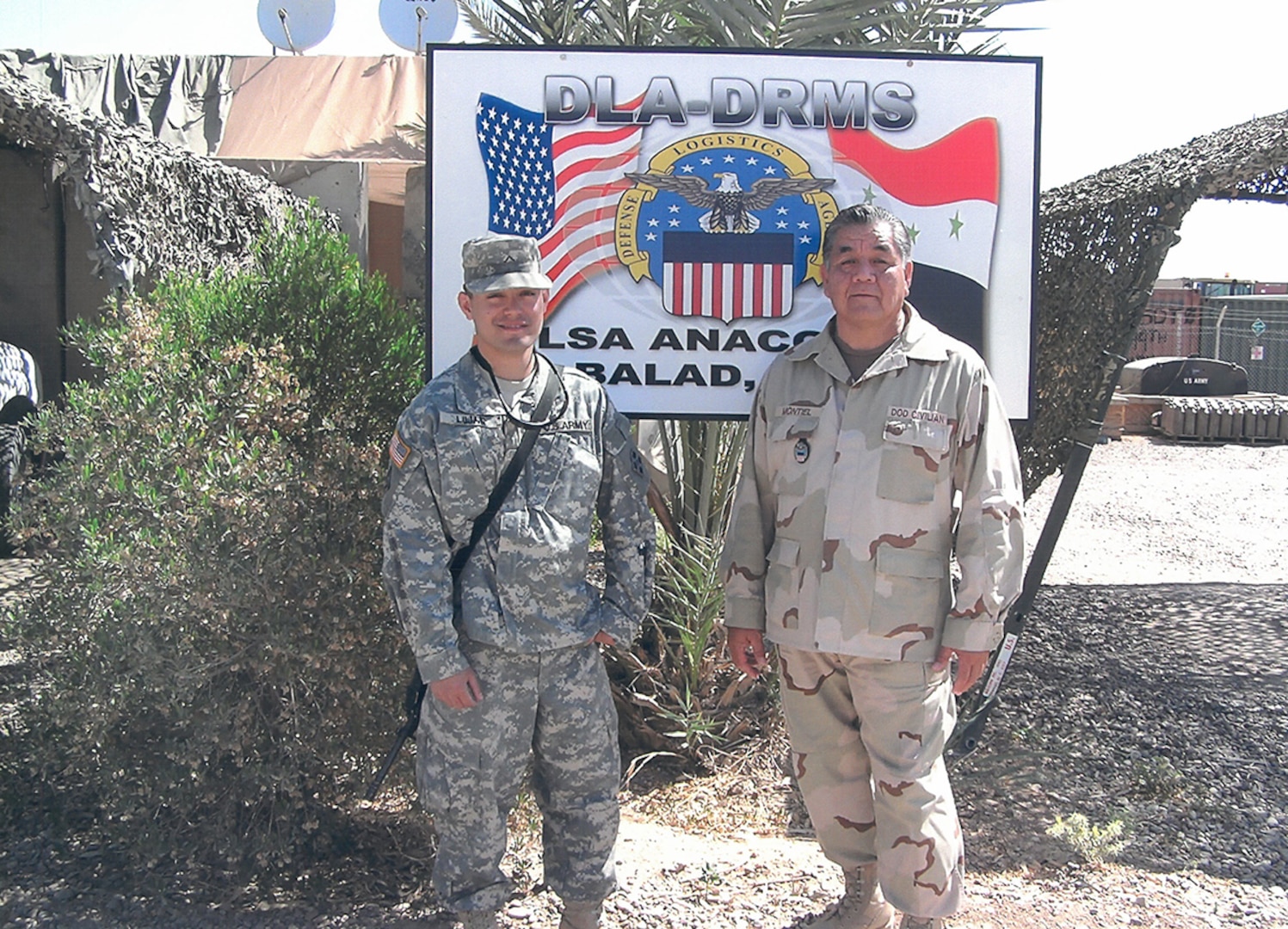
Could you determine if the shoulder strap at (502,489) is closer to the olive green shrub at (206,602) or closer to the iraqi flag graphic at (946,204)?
the olive green shrub at (206,602)

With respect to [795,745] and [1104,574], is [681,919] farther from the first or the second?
[1104,574]

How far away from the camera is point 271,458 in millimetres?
2863

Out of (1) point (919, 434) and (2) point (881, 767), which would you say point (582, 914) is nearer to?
(2) point (881, 767)

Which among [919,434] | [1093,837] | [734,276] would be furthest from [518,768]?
[1093,837]

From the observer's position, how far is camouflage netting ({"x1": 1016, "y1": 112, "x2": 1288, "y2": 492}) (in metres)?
3.96

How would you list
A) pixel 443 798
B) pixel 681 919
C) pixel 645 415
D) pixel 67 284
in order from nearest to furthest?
pixel 443 798 < pixel 681 919 < pixel 645 415 < pixel 67 284

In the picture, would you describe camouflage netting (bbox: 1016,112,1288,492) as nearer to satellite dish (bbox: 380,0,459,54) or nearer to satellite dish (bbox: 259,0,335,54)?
satellite dish (bbox: 380,0,459,54)

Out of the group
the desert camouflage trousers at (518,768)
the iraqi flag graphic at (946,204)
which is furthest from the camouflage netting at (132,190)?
the desert camouflage trousers at (518,768)

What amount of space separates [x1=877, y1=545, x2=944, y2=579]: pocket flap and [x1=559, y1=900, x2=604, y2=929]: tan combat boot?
1.06m

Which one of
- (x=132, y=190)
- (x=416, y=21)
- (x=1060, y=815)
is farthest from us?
(x=416, y=21)

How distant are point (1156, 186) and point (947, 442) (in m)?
2.04

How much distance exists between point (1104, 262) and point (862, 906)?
2.54 meters

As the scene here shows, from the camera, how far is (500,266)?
2.54m

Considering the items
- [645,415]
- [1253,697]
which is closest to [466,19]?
[645,415]
